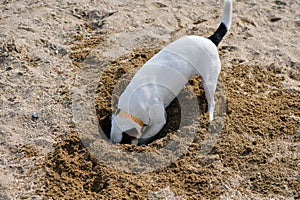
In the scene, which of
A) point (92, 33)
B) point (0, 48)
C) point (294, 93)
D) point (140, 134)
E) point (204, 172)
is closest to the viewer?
point (204, 172)

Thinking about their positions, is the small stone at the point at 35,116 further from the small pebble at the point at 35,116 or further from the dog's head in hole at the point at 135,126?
the dog's head in hole at the point at 135,126

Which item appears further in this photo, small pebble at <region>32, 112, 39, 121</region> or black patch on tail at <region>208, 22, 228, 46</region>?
black patch on tail at <region>208, 22, 228, 46</region>

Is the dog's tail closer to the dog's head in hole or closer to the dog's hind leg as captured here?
the dog's hind leg

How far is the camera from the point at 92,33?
6020 mm

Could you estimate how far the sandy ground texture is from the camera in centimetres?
420

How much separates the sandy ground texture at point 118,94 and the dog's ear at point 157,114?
144mm

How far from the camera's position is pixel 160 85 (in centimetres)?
465

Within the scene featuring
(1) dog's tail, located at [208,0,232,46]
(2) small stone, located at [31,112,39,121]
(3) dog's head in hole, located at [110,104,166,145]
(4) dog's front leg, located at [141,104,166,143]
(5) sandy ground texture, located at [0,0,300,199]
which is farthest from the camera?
(1) dog's tail, located at [208,0,232,46]

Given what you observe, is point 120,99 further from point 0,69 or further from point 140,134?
point 0,69

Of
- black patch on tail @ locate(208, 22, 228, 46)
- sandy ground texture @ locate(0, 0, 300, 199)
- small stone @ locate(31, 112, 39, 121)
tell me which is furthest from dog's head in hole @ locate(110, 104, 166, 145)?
black patch on tail @ locate(208, 22, 228, 46)

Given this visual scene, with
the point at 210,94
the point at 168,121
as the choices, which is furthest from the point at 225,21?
the point at 168,121

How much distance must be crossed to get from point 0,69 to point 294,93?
3.23 metres

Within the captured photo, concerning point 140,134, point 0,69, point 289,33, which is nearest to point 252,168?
point 140,134

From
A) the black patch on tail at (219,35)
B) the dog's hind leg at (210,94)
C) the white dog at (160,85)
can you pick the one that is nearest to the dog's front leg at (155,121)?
the white dog at (160,85)
